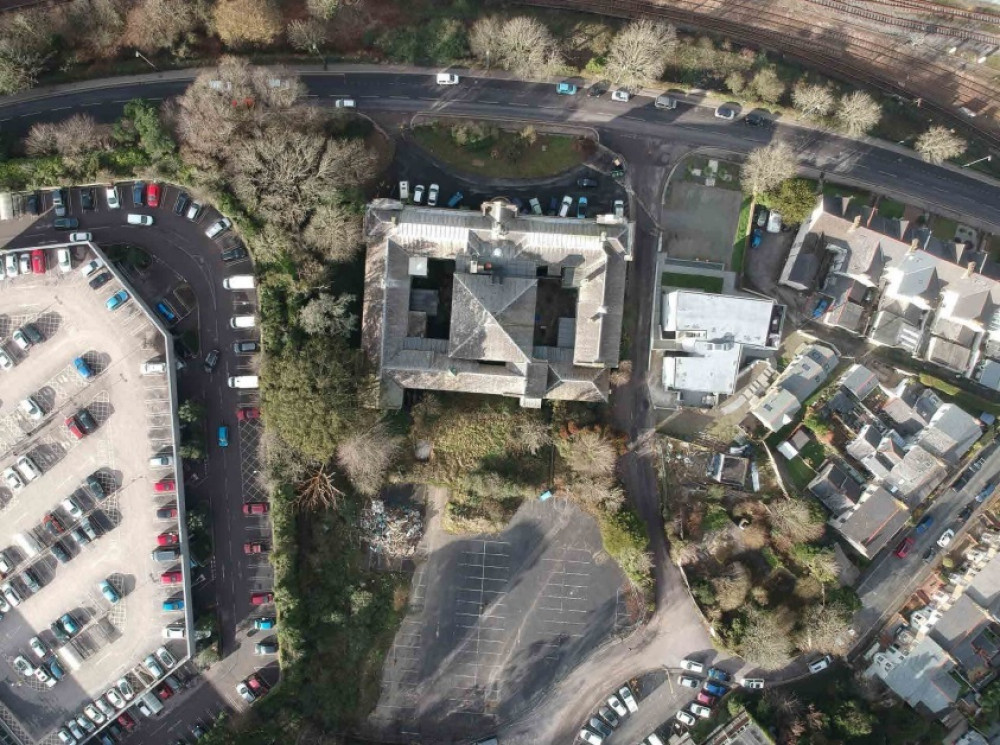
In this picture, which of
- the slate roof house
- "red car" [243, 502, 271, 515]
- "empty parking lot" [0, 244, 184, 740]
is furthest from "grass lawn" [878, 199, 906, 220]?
"empty parking lot" [0, 244, 184, 740]

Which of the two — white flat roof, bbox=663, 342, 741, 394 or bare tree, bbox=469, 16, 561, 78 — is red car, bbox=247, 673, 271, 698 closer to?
white flat roof, bbox=663, 342, 741, 394

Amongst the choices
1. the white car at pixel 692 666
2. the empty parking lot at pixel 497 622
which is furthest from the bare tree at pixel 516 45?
the white car at pixel 692 666

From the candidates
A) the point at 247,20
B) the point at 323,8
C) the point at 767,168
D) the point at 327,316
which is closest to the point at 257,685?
the point at 327,316

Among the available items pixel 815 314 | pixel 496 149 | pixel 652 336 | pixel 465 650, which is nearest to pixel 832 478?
pixel 815 314

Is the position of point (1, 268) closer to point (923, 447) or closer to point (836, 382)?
point (836, 382)

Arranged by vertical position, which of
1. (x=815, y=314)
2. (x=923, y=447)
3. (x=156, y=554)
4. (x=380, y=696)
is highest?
(x=815, y=314)

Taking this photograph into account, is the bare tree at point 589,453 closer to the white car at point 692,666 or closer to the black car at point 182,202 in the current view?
the white car at point 692,666

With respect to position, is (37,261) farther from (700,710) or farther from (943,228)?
(943,228)
